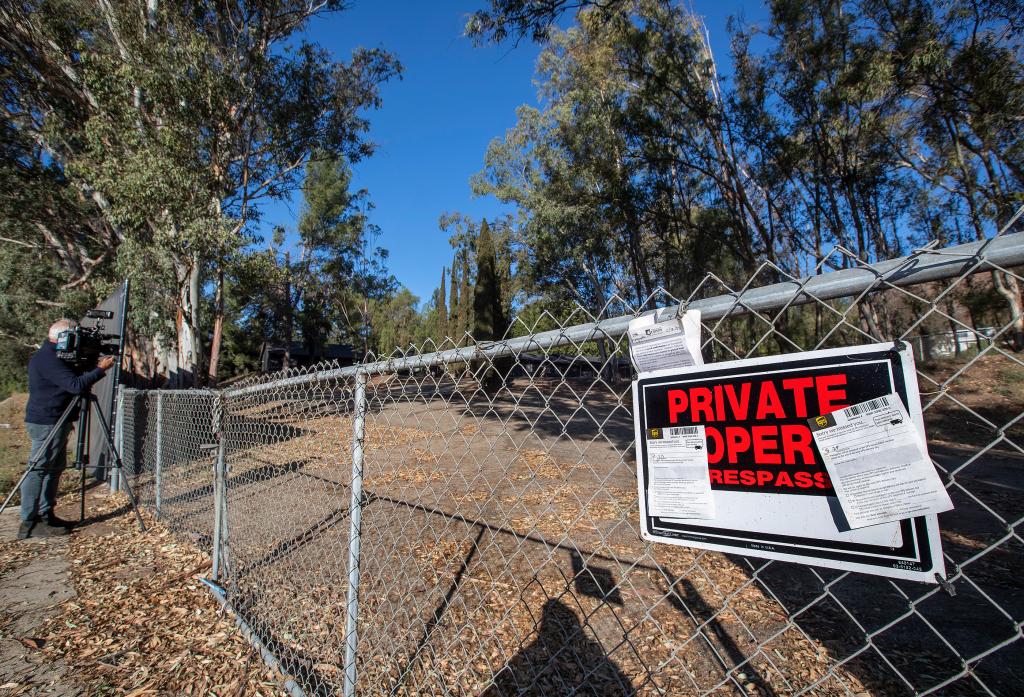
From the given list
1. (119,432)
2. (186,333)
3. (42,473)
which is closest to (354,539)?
(42,473)

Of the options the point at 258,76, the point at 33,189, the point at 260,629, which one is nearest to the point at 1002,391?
the point at 260,629

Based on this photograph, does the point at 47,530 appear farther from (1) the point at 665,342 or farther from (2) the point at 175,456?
(1) the point at 665,342

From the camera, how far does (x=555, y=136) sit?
746 inches

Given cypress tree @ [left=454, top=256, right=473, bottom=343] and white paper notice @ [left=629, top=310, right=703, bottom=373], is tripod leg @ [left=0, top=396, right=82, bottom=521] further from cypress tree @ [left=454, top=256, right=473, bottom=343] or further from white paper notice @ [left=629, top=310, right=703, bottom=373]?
cypress tree @ [left=454, top=256, right=473, bottom=343]

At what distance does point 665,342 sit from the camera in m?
1.11

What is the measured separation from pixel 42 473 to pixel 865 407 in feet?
20.2

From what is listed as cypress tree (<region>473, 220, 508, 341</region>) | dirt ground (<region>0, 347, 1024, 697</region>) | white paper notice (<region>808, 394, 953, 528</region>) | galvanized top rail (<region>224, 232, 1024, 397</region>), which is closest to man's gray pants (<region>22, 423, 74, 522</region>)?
dirt ground (<region>0, 347, 1024, 697</region>)

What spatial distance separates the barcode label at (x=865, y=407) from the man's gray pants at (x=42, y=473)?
238 inches

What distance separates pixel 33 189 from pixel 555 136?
1707 centimetres

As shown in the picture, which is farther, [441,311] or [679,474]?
[441,311]

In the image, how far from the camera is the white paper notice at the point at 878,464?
0.83 m

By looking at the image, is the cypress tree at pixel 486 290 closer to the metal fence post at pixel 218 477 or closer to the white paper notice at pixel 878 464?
the metal fence post at pixel 218 477

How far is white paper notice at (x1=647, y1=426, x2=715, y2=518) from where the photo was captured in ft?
3.51

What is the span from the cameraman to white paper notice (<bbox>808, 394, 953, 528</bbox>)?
5.78 metres
